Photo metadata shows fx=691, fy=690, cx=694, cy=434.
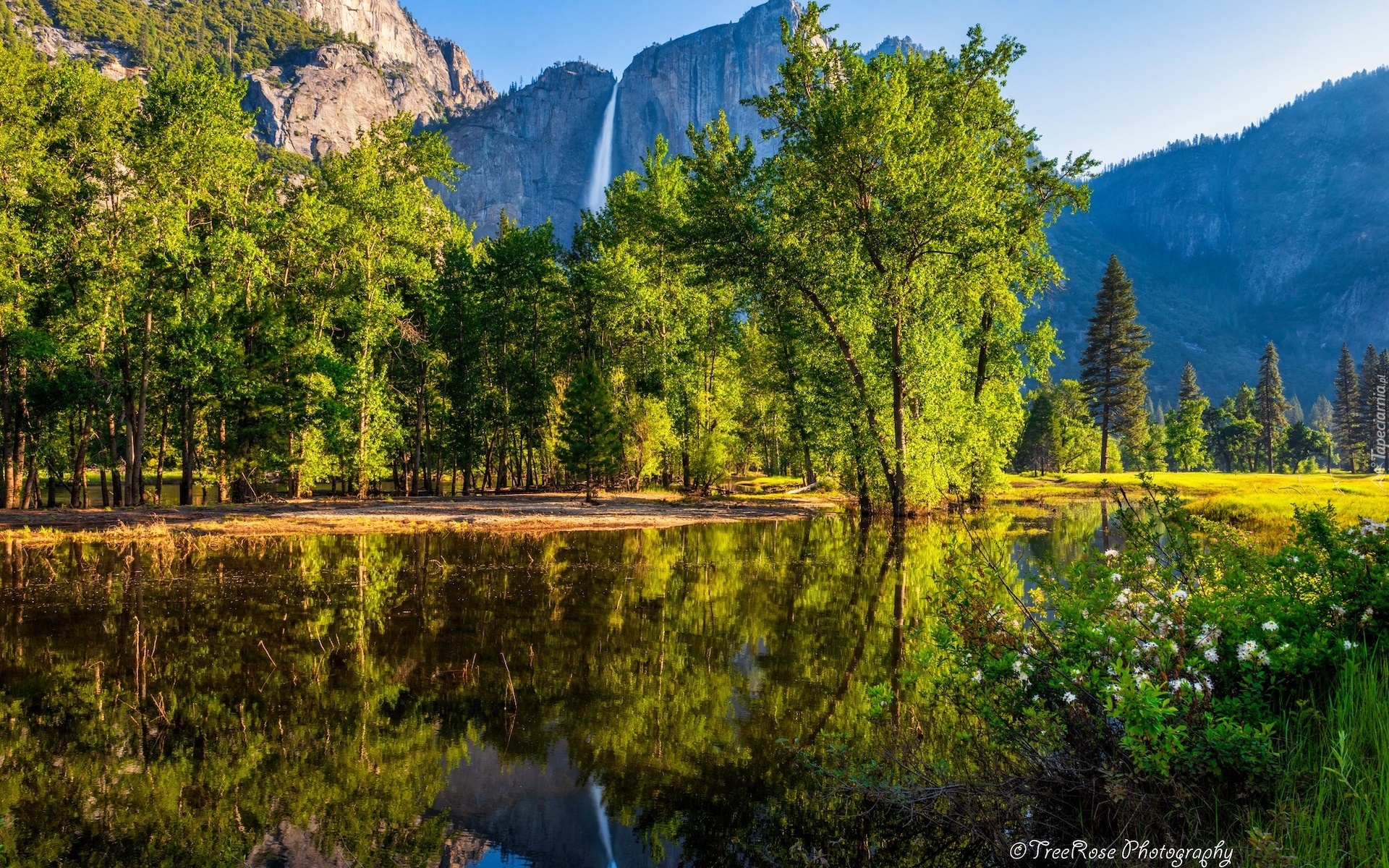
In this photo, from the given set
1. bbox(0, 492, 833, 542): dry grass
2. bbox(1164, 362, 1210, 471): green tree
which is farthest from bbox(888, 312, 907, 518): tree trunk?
bbox(1164, 362, 1210, 471): green tree

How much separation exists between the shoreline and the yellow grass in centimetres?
1654

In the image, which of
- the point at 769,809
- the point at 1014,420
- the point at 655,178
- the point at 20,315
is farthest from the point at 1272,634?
the point at 655,178

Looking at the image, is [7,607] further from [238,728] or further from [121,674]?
[238,728]

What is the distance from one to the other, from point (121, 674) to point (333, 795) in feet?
17.7

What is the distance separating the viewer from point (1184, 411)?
288 ft

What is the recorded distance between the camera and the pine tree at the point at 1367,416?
10094cm

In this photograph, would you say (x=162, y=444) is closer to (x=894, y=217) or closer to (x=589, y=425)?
(x=589, y=425)

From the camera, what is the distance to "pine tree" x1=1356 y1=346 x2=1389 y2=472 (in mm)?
100938

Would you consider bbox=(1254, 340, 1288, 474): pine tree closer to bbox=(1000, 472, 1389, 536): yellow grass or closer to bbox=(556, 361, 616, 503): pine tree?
bbox=(1000, 472, 1389, 536): yellow grass

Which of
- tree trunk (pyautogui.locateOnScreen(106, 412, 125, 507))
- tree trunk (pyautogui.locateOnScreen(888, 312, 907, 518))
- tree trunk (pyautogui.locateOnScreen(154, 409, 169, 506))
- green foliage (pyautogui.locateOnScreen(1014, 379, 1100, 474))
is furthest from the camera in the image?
green foliage (pyautogui.locateOnScreen(1014, 379, 1100, 474))

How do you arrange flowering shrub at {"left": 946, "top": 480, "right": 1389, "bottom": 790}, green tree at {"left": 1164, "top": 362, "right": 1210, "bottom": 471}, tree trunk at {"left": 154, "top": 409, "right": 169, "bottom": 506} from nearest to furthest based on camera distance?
flowering shrub at {"left": 946, "top": 480, "right": 1389, "bottom": 790}, tree trunk at {"left": 154, "top": 409, "right": 169, "bottom": 506}, green tree at {"left": 1164, "top": 362, "right": 1210, "bottom": 471}

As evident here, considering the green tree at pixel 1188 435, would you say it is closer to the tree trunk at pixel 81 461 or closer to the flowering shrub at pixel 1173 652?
the flowering shrub at pixel 1173 652

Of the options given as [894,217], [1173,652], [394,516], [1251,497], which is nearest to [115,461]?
[394,516]

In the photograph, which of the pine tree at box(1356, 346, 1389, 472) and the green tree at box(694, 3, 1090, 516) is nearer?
the green tree at box(694, 3, 1090, 516)
